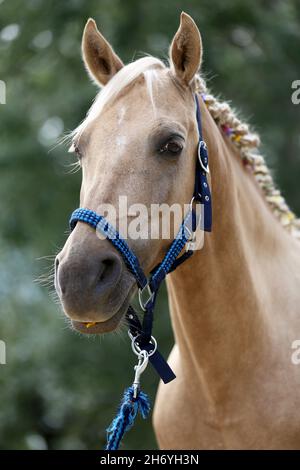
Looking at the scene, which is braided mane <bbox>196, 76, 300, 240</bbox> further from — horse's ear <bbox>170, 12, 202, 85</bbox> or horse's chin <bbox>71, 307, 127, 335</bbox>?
horse's chin <bbox>71, 307, 127, 335</bbox>

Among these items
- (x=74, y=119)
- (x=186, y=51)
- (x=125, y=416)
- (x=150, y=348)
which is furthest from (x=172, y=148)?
(x=74, y=119)

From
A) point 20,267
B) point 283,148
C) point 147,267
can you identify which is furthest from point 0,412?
point 147,267

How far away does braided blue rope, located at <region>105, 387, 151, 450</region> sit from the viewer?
8.84 ft

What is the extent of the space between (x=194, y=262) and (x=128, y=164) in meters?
0.65

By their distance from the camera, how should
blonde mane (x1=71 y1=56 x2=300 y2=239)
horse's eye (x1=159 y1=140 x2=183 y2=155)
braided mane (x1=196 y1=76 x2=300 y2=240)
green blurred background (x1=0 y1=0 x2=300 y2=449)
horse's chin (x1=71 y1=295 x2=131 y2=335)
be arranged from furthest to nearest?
1. green blurred background (x1=0 y1=0 x2=300 y2=449)
2. braided mane (x1=196 y1=76 x2=300 y2=240)
3. blonde mane (x1=71 y1=56 x2=300 y2=239)
4. horse's eye (x1=159 y1=140 x2=183 y2=155)
5. horse's chin (x1=71 y1=295 x2=131 y2=335)

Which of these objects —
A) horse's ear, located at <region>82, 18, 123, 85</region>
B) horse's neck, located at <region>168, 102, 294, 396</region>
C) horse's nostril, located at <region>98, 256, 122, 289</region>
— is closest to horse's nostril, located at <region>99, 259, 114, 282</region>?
horse's nostril, located at <region>98, 256, 122, 289</region>

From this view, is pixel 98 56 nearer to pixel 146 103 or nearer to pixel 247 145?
pixel 146 103

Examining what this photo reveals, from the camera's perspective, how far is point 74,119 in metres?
8.00

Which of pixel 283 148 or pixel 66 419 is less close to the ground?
pixel 283 148

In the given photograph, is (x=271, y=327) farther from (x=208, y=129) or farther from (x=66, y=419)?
(x=66, y=419)

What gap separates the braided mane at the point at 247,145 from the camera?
3.31m

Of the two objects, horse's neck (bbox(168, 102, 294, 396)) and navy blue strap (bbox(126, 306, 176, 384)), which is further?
horse's neck (bbox(168, 102, 294, 396))

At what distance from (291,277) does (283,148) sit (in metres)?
5.59

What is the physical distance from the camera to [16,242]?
29.4ft
